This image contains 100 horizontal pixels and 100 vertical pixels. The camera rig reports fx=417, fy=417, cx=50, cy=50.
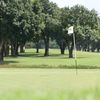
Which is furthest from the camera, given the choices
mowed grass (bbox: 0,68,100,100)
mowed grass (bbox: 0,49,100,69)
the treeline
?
the treeline

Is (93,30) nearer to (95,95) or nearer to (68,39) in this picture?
(68,39)

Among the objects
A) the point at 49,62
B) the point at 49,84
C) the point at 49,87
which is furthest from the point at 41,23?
the point at 49,87

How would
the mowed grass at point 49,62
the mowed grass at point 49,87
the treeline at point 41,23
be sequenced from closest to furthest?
the mowed grass at point 49,87
the mowed grass at point 49,62
the treeline at point 41,23

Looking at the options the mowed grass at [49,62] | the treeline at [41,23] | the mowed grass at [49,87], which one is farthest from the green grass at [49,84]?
the treeline at [41,23]

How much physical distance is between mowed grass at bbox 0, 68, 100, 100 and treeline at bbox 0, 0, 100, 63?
909 inches

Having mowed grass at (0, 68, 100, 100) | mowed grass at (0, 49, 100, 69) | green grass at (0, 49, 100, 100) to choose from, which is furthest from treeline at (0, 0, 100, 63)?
mowed grass at (0, 68, 100, 100)

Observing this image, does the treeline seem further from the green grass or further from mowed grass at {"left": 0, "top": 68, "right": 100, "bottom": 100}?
mowed grass at {"left": 0, "top": 68, "right": 100, "bottom": 100}

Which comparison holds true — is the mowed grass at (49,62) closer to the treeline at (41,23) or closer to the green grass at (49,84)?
the treeline at (41,23)

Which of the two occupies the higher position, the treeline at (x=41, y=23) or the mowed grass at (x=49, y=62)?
the treeline at (x=41, y=23)

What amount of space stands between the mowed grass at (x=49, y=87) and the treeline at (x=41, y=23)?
75.8 feet

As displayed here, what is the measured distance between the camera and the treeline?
49809mm

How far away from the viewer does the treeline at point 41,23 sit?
49809mm

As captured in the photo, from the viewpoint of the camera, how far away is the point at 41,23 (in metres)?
56.2

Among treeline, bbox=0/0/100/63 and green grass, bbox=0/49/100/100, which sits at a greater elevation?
treeline, bbox=0/0/100/63
